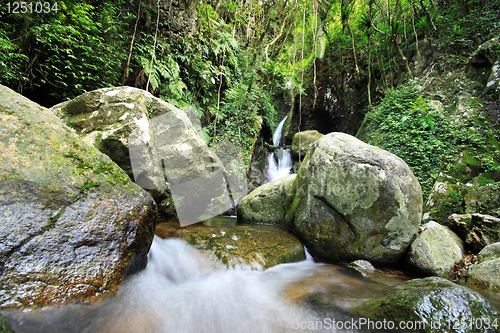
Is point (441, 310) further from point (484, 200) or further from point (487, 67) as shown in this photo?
point (487, 67)

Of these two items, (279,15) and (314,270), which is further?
(279,15)

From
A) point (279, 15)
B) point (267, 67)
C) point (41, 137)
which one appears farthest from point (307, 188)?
point (279, 15)

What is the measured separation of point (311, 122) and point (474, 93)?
7.79 m

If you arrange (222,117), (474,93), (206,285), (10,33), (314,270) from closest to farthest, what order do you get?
(206,285)
(314,270)
(10,33)
(474,93)
(222,117)

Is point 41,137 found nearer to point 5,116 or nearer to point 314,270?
point 5,116

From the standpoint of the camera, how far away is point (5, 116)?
2.14 m

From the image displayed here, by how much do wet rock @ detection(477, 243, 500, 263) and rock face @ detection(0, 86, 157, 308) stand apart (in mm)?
4941

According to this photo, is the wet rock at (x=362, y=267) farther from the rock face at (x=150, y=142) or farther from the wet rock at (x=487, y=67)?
the wet rock at (x=487, y=67)

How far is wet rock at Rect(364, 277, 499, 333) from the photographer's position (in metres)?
1.81

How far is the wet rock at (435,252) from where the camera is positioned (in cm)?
343

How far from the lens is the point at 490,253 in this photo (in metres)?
3.37

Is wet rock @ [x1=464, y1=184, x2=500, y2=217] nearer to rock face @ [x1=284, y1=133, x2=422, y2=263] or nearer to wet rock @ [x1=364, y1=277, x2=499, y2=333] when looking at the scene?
rock face @ [x1=284, y1=133, x2=422, y2=263]

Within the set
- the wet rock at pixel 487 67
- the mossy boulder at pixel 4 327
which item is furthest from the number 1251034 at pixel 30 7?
the wet rock at pixel 487 67

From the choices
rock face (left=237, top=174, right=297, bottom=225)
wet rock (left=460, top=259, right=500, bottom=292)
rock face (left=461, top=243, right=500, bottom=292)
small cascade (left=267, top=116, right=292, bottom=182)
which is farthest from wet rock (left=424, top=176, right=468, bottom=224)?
small cascade (left=267, top=116, right=292, bottom=182)
